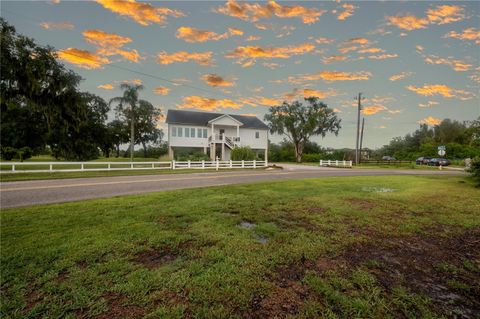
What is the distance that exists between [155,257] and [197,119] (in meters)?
34.7

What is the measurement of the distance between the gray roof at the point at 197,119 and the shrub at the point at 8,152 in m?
20.0

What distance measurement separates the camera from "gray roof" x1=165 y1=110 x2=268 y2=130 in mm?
34184

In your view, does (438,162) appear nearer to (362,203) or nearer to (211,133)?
(211,133)

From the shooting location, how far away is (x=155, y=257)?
10.8 ft

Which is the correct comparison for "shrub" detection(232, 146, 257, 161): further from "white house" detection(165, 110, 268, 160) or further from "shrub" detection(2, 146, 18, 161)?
"shrub" detection(2, 146, 18, 161)

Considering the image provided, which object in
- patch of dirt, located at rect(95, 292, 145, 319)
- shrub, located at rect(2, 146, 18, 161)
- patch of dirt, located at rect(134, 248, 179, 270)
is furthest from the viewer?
shrub, located at rect(2, 146, 18, 161)

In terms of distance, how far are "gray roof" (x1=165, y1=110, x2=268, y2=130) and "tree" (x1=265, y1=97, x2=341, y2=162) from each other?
8.10 meters

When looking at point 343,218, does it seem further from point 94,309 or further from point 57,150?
point 57,150

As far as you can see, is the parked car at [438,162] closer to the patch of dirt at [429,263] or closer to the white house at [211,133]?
the white house at [211,133]

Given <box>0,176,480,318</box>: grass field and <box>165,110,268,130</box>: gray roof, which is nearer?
<box>0,176,480,318</box>: grass field

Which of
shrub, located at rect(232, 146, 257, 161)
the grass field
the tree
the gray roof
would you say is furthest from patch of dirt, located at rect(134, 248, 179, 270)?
the tree

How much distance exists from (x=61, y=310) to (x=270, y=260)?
252 centimetres

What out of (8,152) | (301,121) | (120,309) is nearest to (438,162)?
(301,121)

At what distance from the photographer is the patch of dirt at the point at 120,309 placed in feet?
6.86
